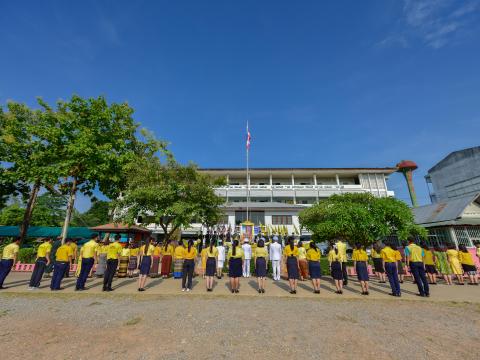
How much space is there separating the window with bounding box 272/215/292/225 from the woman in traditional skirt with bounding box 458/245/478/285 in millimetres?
18078

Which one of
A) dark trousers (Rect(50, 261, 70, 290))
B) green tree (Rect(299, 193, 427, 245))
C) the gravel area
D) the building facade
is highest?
the building facade

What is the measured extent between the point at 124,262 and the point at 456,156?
52326mm

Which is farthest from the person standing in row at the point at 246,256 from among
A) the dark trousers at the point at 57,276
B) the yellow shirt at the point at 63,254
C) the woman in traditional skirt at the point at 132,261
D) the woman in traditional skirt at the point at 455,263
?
the woman in traditional skirt at the point at 455,263

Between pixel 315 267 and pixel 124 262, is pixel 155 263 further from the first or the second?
pixel 315 267

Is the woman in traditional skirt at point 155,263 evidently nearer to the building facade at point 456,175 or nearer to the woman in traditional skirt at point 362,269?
the woman in traditional skirt at point 362,269

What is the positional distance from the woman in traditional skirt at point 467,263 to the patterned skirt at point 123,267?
1464cm

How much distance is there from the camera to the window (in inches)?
1083

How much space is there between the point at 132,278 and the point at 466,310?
464 inches

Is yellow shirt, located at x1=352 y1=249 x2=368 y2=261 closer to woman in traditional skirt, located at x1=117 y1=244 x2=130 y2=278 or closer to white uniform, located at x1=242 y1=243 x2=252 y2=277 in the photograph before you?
white uniform, located at x1=242 y1=243 x2=252 y2=277

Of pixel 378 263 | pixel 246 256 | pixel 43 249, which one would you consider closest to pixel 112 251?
pixel 43 249

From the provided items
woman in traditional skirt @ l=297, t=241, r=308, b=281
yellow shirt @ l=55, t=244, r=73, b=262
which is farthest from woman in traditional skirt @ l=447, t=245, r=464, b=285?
yellow shirt @ l=55, t=244, r=73, b=262

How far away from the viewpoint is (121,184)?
18.3m

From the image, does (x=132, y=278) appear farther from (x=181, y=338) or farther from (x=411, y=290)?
(x=411, y=290)

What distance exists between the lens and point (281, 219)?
27.7 m
